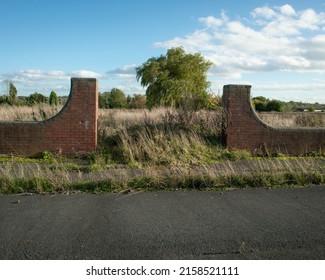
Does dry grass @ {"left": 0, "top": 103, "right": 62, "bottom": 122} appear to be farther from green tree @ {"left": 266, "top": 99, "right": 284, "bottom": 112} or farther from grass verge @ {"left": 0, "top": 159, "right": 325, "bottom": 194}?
green tree @ {"left": 266, "top": 99, "right": 284, "bottom": 112}

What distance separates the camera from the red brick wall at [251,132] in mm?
9602

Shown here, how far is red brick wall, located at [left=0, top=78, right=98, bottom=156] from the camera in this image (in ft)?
29.1

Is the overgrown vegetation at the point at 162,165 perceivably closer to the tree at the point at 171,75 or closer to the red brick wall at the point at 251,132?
the red brick wall at the point at 251,132

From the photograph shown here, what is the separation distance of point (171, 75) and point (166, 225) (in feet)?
130

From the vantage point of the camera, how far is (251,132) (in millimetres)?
9688

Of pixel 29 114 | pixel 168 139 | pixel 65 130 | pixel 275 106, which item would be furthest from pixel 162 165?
pixel 275 106

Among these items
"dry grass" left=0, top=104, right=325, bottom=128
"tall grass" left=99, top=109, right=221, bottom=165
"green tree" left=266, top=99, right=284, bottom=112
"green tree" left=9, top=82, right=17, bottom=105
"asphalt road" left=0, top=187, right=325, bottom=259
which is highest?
"green tree" left=266, top=99, right=284, bottom=112

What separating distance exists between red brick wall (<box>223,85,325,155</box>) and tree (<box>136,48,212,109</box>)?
29589mm

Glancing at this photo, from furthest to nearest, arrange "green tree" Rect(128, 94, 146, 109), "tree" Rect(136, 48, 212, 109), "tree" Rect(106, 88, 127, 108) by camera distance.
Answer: "green tree" Rect(128, 94, 146, 109), "tree" Rect(106, 88, 127, 108), "tree" Rect(136, 48, 212, 109)

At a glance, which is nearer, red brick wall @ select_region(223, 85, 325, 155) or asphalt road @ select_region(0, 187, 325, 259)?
asphalt road @ select_region(0, 187, 325, 259)

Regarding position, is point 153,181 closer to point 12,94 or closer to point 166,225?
point 166,225

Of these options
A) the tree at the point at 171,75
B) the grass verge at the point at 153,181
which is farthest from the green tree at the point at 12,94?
the tree at the point at 171,75

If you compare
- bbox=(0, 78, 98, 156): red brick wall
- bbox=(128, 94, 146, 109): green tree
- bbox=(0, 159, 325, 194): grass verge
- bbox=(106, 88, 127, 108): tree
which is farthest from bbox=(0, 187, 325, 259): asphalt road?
bbox=(128, 94, 146, 109): green tree

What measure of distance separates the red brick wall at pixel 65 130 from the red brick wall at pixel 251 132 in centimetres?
391
